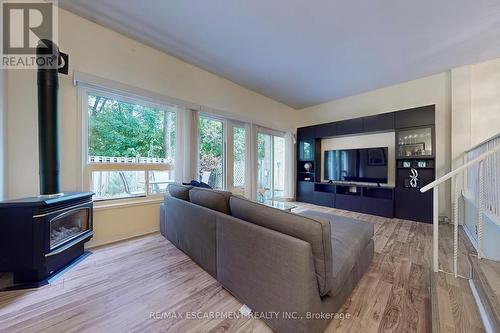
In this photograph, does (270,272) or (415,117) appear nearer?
(270,272)

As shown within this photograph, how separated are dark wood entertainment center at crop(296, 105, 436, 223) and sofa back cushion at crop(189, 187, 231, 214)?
3.77 meters

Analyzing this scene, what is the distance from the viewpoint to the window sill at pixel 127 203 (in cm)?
264

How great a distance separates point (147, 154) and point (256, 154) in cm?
248

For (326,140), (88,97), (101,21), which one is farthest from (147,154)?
(326,140)

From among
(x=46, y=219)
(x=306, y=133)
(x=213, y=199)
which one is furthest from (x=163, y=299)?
(x=306, y=133)

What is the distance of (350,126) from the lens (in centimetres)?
470

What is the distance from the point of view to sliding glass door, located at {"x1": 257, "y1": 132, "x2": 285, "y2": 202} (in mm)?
5192

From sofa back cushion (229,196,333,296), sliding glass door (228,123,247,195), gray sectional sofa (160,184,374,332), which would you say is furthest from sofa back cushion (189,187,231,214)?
sliding glass door (228,123,247,195)

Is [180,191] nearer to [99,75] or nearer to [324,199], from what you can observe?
[99,75]

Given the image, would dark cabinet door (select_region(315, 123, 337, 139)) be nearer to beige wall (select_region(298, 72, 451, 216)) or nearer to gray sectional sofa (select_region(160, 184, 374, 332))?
beige wall (select_region(298, 72, 451, 216))

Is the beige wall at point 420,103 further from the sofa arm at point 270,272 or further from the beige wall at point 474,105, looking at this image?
the sofa arm at point 270,272

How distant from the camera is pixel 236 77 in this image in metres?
4.05

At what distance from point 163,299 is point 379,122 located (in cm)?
489

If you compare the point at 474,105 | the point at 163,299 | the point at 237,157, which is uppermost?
the point at 474,105
